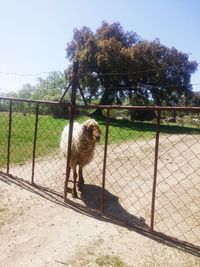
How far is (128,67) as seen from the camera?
3384 cm

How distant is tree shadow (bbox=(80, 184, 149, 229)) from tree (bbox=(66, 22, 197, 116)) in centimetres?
2617

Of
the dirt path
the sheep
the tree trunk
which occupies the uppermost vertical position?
the tree trunk

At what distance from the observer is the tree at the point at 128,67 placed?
112ft

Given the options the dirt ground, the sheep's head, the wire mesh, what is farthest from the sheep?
the wire mesh

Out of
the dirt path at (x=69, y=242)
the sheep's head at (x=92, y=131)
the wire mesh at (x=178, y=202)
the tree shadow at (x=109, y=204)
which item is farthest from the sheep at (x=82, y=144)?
the wire mesh at (x=178, y=202)

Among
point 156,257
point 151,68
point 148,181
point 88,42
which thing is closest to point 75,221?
point 156,257

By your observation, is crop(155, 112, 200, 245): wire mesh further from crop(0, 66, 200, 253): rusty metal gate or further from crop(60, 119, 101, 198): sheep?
crop(60, 119, 101, 198): sheep

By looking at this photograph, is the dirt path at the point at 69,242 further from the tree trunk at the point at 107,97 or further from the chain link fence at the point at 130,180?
the tree trunk at the point at 107,97

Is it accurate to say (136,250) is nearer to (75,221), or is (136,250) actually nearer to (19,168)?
(75,221)

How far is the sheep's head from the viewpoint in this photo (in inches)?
297

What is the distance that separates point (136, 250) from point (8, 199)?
3.03 meters

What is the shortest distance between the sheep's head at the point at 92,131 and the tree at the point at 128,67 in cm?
2631

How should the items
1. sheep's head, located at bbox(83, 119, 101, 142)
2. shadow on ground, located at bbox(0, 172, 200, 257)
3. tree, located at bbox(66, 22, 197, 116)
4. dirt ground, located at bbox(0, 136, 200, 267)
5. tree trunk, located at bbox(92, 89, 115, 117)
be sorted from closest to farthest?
dirt ground, located at bbox(0, 136, 200, 267) → shadow on ground, located at bbox(0, 172, 200, 257) → sheep's head, located at bbox(83, 119, 101, 142) → tree, located at bbox(66, 22, 197, 116) → tree trunk, located at bbox(92, 89, 115, 117)

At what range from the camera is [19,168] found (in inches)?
392
